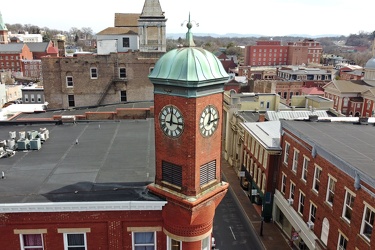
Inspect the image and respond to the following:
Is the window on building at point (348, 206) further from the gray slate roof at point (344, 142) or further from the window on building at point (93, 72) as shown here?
the window on building at point (93, 72)

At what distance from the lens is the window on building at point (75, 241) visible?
17.6 metres

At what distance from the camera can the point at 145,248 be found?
18.3 m

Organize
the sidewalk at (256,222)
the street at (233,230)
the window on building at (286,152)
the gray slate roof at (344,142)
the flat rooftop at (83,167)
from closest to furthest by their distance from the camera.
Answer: the flat rooftop at (83,167) → the gray slate roof at (344,142) → the street at (233,230) → the sidewalk at (256,222) → the window on building at (286,152)

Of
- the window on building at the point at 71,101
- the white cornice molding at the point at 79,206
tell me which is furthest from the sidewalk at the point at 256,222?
the window on building at the point at 71,101

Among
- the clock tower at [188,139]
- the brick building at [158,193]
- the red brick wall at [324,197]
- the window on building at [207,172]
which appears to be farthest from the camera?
the red brick wall at [324,197]

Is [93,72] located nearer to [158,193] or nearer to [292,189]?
[292,189]

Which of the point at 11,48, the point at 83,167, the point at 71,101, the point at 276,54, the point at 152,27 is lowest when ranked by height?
the point at 71,101

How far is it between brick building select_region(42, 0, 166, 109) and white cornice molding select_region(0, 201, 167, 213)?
3344cm

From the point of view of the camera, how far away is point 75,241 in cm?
1773

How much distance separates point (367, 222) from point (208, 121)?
1188 cm

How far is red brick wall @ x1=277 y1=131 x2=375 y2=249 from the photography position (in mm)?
21203

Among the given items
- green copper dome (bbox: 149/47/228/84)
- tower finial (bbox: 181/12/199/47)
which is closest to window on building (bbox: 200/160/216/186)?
green copper dome (bbox: 149/47/228/84)

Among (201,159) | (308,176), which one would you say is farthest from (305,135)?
(201,159)

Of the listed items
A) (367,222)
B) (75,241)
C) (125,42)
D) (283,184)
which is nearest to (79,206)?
(75,241)
